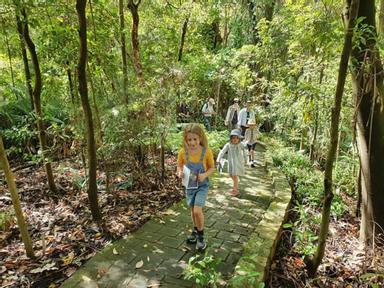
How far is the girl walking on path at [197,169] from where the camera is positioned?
3867 millimetres

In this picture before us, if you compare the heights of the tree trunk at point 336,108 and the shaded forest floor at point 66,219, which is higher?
the tree trunk at point 336,108

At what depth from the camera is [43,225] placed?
466 cm

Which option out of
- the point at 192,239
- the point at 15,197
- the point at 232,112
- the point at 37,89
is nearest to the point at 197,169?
the point at 192,239

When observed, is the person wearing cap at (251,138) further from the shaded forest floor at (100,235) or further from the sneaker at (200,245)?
the sneaker at (200,245)

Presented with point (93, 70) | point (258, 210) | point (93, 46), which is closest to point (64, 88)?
point (93, 70)

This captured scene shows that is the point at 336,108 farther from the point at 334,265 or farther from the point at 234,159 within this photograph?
the point at 234,159

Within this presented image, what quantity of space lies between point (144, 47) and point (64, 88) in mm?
2979

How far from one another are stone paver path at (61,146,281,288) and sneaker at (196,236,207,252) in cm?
9

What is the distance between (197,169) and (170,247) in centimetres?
105

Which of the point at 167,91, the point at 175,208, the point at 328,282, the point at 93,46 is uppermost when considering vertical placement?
the point at 93,46

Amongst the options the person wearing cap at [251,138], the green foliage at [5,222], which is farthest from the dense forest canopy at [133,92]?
the person wearing cap at [251,138]

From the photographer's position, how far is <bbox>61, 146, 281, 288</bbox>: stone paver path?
331 centimetres

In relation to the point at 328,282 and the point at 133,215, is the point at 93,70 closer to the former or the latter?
the point at 133,215

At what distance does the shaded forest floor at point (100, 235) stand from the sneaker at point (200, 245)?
883 mm
